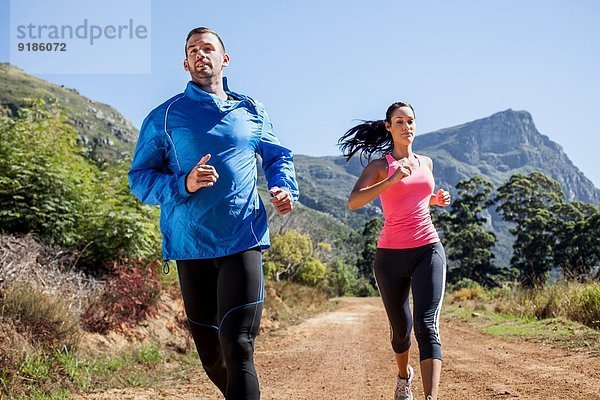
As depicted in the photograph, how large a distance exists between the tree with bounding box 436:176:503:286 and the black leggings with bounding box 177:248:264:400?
51815mm

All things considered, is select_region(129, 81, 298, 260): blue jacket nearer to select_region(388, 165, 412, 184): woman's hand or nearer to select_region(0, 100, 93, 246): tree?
select_region(388, 165, 412, 184): woman's hand

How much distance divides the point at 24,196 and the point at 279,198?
6905 millimetres

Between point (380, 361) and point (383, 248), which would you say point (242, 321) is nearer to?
point (383, 248)

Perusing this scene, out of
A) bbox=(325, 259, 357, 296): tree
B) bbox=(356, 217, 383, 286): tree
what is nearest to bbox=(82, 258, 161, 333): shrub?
bbox=(325, 259, 357, 296): tree

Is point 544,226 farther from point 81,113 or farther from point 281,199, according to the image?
point 81,113

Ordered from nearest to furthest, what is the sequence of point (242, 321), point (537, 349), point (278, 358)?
1. point (242, 321)
2. point (537, 349)
3. point (278, 358)

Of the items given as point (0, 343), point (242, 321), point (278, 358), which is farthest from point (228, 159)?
point (278, 358)

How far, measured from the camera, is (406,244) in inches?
193

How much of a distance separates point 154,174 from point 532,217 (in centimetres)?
5705

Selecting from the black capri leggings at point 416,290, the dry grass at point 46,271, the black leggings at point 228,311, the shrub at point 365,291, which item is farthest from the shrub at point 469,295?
the shrub at point 365,291

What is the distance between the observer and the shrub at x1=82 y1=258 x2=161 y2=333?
8461 mm

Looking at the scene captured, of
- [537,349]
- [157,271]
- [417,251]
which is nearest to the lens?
[417,251]

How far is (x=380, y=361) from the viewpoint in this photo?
333 inches

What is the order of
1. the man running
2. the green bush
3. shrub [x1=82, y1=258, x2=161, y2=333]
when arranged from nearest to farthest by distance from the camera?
1. the man running
2. shrub [x1=82, y1=258, x2=161, y2=333]
3. the green bush
